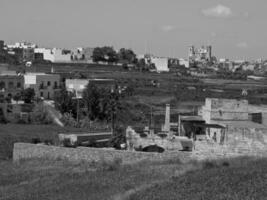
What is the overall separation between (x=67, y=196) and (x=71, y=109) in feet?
96.4

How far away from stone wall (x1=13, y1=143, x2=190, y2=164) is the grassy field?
477 millimetres

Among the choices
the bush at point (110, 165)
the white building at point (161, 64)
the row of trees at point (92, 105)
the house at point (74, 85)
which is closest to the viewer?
the bush at point (110, 165)

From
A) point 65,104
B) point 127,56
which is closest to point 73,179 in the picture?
point 65,104

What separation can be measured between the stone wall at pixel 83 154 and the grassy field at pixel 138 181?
18.8 inches

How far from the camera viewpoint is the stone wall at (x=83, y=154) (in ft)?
61.1

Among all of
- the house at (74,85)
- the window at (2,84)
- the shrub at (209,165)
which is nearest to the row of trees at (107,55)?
the house at (74,85)

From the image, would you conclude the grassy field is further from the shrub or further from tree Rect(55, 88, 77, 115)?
tree Rect(55, 88, 77, 115)

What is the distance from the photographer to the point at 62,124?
125ft

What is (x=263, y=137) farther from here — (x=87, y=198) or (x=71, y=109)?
(x=71, y=109)

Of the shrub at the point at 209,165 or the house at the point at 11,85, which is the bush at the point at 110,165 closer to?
the shrub at the point at 209,165

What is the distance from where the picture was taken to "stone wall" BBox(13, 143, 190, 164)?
18625 mm

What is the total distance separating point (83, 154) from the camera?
1997 centimetres

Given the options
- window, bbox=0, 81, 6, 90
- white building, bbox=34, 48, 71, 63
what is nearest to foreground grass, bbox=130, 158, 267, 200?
window, bbox=0, 81, 6, 90

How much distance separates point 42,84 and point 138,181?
3942 centimetres
